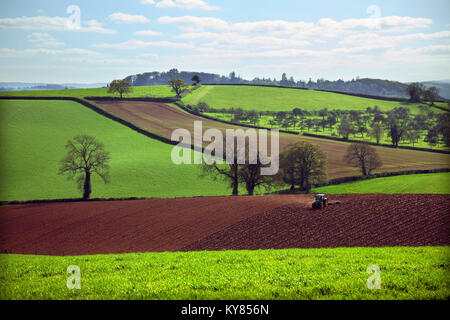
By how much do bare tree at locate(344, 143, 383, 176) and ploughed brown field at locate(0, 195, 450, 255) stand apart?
3397 cm

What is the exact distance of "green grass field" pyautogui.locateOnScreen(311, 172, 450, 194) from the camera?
5884 cm

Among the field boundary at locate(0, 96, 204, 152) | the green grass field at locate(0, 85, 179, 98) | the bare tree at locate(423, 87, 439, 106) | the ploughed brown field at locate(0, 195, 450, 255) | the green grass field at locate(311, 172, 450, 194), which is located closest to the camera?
the ploughed brown field at locate(0, 195, 450, 255)

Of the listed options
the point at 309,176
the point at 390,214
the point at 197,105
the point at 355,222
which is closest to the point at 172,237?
the point at 355,222

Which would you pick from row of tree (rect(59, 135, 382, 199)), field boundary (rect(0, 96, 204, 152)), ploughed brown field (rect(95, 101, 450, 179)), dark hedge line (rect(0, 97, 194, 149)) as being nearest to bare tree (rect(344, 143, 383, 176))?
ploughed brown field (rect(95, 101, 450, 179))

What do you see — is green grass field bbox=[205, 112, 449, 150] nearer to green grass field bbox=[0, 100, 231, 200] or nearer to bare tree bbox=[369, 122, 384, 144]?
bare tree bbox=[369, 122, 384, 144]

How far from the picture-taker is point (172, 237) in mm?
33031

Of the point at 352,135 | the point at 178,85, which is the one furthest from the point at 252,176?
the point at 178,85

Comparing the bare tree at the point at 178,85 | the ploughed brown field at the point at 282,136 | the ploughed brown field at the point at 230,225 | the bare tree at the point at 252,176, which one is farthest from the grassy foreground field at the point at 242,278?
the bare tree at the point at 178,85

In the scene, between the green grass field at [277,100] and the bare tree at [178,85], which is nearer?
A: the bare tree at [178,85]

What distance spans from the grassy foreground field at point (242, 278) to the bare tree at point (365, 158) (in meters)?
60.6

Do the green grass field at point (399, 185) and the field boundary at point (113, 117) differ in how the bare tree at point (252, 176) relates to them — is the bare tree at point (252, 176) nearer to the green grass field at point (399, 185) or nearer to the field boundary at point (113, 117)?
the green grass field at point (399, 185)

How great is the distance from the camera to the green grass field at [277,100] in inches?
6084

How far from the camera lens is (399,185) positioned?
205 feet
